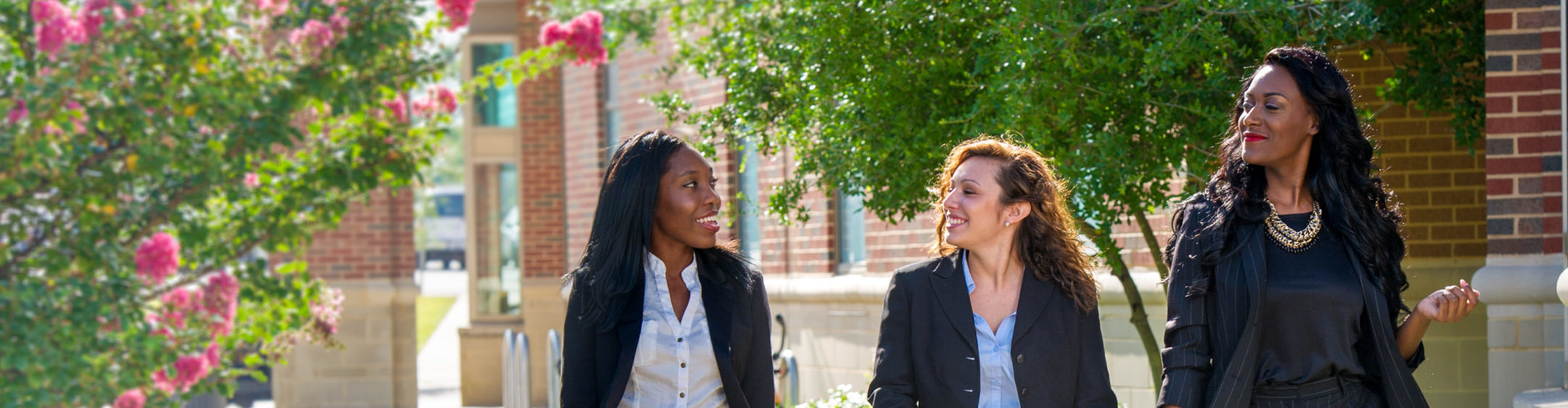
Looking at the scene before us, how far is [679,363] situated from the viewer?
13.4ft

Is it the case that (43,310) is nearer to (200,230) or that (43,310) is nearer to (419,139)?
(200,230)

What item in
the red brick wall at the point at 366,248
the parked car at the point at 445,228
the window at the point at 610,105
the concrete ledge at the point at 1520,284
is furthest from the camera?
the parked car at the point at 445,228

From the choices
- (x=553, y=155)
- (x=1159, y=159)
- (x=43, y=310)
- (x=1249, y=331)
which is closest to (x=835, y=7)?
(x=1159, y=159)

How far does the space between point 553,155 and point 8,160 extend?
9022mm

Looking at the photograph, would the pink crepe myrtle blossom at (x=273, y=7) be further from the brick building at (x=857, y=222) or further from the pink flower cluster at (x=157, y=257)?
the brick building at (x=857, y=222)

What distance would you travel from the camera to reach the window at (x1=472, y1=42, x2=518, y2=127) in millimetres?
19891

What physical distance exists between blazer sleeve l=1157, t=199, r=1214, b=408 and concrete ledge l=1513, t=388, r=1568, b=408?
2.38 metres

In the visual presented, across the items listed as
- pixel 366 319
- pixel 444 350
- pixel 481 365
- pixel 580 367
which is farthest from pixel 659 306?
pixel 444 350

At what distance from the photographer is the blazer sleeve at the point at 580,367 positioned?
4.04 meters

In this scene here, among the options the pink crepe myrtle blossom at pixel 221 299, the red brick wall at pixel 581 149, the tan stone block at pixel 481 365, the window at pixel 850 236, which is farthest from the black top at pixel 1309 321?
the tan stone block at pixel 481 365

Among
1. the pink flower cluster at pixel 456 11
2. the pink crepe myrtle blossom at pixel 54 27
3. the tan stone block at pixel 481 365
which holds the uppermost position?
the pink flower cluster at pixel 456 11

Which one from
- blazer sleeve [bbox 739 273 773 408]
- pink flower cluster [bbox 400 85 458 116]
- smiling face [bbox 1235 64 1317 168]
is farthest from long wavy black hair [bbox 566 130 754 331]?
pink flower cluster [bbox 400 85 458 116]

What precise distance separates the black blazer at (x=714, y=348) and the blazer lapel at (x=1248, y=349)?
1.11 metres

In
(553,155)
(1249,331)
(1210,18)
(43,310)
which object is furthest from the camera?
(553,155)
